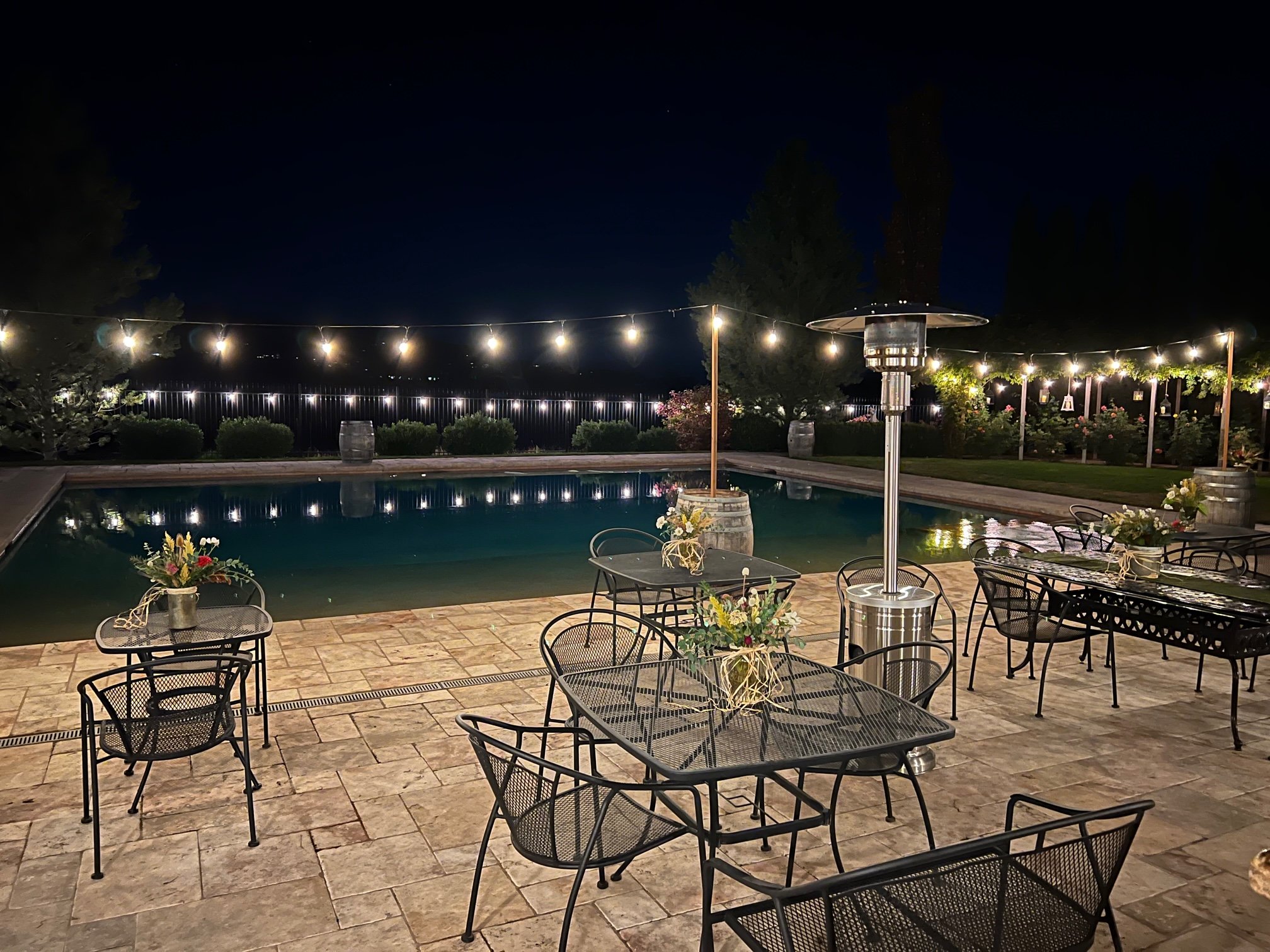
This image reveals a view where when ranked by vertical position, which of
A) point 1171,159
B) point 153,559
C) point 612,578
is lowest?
point 612,578

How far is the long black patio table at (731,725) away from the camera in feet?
8.02

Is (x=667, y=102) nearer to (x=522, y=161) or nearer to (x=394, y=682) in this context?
(x=522, y=161)

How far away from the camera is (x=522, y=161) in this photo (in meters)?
36.3

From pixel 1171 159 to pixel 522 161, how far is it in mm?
23364

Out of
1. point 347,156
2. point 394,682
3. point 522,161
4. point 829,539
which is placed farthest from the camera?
point 522,161

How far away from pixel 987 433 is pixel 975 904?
74.7 feet

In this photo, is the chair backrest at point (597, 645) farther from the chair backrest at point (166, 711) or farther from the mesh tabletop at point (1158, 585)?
the mesh tabletop at point (1158, 585)

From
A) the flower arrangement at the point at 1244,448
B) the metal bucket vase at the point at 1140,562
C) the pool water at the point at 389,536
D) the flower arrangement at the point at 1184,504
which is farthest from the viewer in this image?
the flower arrangement at the point at 1244,448

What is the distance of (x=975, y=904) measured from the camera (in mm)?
2064

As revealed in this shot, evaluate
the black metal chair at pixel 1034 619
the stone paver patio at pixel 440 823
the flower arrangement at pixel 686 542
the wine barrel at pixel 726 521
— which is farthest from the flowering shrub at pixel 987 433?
the flower arrangement at pixel 686 542

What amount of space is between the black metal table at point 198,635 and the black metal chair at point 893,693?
93.5 inches

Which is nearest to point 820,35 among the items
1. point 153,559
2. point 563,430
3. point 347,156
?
point 563,430

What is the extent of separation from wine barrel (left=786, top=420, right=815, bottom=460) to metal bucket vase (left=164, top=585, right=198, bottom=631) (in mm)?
20334

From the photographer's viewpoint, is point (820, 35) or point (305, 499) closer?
point (305, 499)
